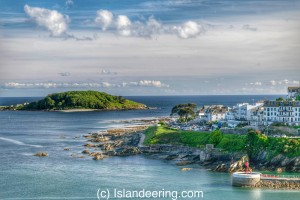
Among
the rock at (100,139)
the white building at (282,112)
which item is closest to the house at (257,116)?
the white building at (282,112)

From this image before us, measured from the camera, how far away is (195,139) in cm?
8706

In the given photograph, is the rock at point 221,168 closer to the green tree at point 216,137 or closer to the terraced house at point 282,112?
the green tree at point 216,137

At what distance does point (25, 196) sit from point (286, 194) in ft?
103

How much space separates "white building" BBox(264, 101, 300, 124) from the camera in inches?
3617

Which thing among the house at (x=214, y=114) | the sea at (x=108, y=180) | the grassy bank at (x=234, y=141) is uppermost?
the house at (x=214, y=114)

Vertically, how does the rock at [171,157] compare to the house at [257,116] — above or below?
below

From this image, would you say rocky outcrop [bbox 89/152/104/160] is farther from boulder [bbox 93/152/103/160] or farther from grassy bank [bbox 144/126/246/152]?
grassy bank [bbox 144/126/246/152]

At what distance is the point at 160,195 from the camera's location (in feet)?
191


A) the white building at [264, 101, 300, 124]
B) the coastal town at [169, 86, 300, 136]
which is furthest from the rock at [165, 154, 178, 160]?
the white building at [264, 101, 300, 124]

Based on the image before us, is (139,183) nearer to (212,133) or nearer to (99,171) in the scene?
(99,171)

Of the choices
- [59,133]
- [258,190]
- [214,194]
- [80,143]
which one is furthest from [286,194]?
[59,133]

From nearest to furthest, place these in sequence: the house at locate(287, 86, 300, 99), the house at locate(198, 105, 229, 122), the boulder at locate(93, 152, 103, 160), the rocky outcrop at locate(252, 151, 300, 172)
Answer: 1. the rocky outcrop at locate(252, 151, 300, 172)
2. the boulder at locate(93, 152, 103, 160)
3. the house at locate(287, 86, 300, 99)
4. the house at locate(198, 105, 229, 122)

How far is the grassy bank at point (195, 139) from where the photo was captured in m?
79.8

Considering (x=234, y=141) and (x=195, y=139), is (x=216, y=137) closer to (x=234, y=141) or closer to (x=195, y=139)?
(x=234, y=141)
